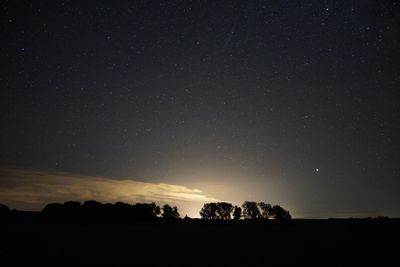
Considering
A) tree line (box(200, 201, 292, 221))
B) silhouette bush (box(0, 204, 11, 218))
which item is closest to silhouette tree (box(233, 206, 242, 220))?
tree line (box(200, 201, 292, 221))

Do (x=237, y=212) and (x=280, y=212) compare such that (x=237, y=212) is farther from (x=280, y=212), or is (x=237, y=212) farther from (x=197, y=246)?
(x=197, y=246)

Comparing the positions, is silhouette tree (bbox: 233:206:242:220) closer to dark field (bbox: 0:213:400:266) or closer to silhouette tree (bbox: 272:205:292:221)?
silhouette tree (bbox: 272:205:292:221)

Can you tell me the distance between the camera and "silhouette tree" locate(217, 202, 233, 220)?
86.2m

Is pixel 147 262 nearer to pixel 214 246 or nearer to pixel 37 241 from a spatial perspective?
pixel 214 246

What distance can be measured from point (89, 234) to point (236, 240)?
14537 millimetres

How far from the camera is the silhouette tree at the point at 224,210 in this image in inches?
3393

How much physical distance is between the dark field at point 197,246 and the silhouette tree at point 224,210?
45.6 meters

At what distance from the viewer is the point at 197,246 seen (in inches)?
1176

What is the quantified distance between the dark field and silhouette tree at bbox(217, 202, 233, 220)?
4560 cm

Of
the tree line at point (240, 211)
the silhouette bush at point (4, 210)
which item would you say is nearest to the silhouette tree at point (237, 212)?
the tree line at point (240, 211)

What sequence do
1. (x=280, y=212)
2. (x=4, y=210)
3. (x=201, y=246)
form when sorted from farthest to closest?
(x=280, y=212), (x=4, y=210), (x=201, y=246)

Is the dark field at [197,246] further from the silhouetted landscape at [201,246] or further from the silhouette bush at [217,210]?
the silhouette bush at [217,210]

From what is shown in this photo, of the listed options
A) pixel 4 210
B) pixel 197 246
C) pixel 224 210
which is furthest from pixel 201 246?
pixel 224 210

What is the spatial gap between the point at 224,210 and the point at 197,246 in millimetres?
58828
